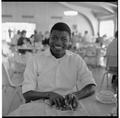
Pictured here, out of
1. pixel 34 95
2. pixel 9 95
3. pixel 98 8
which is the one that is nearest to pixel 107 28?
pixel 98 8

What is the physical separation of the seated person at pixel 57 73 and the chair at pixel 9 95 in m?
1.00

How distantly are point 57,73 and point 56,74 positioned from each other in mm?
10

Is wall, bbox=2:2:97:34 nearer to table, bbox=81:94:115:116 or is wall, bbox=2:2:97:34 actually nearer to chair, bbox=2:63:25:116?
chair, bbox=2:63:25:116

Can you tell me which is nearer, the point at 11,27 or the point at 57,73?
the point at 57,73

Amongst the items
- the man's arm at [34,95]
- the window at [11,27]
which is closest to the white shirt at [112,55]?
the man's arm at [34,95]

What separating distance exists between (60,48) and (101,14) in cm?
1128

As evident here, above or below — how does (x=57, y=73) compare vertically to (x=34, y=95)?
above

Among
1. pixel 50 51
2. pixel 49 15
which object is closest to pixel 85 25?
pixel 49 15

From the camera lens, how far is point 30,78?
1271 millimetres

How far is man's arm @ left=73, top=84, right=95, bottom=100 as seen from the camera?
1187mm

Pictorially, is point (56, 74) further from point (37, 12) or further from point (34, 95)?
point (37, 12)

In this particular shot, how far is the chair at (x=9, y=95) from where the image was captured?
2252mm

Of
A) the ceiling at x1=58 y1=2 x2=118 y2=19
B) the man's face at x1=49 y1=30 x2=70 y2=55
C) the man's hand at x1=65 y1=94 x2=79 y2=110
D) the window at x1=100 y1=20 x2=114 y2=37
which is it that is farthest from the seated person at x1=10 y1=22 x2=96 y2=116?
the window at x1=100 y1=20 x2=114 y2=37

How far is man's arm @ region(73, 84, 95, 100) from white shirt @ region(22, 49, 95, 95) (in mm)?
38
